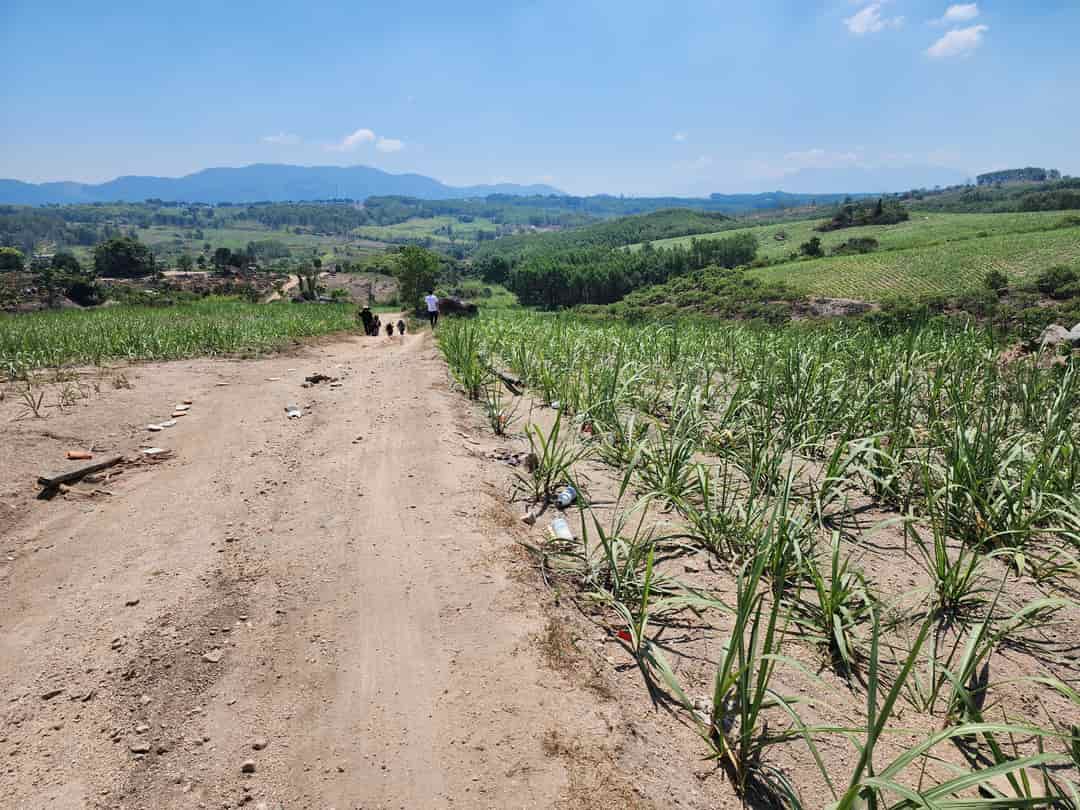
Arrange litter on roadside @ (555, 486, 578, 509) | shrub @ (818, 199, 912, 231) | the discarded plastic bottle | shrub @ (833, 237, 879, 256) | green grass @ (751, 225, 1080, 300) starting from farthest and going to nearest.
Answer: shrub @ (818, 199, 912, 231), shrub @ (833, 237, 879, 256), green grass @ (751, 225, 1080, 300), litter on roadside @ (555, 486, 578, 509), the discarded plastic bottle

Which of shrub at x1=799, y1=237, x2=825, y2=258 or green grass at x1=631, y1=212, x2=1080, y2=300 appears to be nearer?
green grass at x1=631, y1=212, x2=1080, y2=300

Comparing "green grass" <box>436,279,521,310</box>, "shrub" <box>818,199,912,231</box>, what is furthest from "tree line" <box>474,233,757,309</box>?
"shrub" <box>818,199,912,231</box>

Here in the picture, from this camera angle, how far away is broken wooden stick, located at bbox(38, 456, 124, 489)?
4.59 meters

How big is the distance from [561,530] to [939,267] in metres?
A: 65.9

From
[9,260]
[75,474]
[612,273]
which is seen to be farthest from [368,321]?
[9,260]

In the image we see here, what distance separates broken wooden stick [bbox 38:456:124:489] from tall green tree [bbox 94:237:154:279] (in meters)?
89.6

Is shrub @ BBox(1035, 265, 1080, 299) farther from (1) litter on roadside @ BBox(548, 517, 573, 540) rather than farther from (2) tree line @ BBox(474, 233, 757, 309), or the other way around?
(2) tree line @ BBox(474, 233, 757, 309)

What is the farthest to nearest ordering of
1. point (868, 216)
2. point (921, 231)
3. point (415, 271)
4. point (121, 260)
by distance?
point (868, 216)
point (921, 231)
point (121, 260)
point (415, 271)

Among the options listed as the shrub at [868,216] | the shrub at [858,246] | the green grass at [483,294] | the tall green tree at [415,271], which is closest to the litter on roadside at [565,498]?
the tall green tree at [415,271]

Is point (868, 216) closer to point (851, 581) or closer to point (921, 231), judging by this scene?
point (921, 231)

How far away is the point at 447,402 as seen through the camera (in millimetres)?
7258

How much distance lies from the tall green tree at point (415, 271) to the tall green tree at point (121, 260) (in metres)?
46.4

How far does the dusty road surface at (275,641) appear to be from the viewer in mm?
2070

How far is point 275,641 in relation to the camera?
9.14ft
